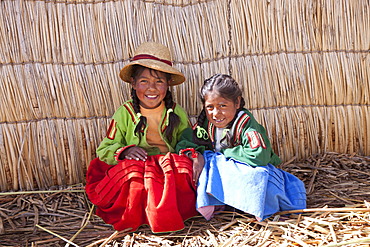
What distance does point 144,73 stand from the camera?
98.7 inches

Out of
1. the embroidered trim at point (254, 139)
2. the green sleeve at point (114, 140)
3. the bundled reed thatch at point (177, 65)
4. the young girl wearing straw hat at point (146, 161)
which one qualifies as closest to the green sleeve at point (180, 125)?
the young girl wearing straw hat at point (146, 161)

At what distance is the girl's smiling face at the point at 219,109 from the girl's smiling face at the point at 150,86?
0.31 meters

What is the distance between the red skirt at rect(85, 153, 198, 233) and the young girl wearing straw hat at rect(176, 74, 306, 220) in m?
0.09

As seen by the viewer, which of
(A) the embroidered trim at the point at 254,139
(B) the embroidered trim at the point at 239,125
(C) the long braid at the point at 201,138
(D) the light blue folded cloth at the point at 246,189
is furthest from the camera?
(C) the long braid at the point at 201,138

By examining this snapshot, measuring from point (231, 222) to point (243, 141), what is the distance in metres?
0.49

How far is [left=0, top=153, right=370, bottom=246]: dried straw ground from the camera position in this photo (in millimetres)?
2027

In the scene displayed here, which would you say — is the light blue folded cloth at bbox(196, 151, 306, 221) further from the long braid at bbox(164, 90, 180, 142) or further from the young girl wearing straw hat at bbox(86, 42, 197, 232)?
the long braid at bbox(164, 90, 180, 142)

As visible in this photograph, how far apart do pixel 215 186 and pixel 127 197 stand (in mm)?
519

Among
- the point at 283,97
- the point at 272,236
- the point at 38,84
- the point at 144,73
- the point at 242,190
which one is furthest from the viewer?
the point at 283,97

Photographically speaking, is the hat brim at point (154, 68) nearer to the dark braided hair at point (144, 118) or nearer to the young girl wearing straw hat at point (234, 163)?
the dark braided hair at point (144, 118)

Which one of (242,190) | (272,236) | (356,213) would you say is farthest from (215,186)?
(356,213)

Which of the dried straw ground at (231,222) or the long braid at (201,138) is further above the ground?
the long braid at (201,138)

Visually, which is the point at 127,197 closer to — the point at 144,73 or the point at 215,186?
the point at 215,186

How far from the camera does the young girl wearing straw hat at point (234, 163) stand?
221 centimetres
